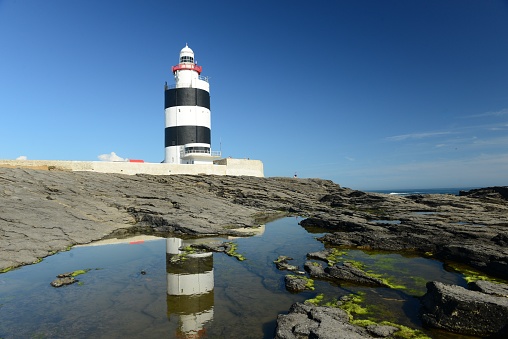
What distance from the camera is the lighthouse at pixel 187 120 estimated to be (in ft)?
133

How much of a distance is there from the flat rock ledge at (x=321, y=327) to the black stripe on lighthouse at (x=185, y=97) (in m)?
37.0

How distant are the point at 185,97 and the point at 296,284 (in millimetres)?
35436

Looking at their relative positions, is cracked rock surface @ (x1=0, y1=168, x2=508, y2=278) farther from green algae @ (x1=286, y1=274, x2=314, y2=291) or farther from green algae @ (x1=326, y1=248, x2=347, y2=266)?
green algae @ (x1=286, y1=274, x2=314, y2=291)

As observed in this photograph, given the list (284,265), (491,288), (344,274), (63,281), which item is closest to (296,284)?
(344,274)

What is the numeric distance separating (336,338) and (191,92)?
39.0m

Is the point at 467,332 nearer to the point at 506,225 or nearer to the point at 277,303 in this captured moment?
the point at 277,303

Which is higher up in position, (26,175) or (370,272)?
(26,175)

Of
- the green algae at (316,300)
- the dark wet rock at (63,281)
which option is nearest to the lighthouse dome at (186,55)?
the dark wet rock at (63,281)

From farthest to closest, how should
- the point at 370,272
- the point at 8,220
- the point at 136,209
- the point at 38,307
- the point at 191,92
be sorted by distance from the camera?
the point at 191,92, the point at 136,209, the point at 8,220, the point at 370,272, the point at 38,307

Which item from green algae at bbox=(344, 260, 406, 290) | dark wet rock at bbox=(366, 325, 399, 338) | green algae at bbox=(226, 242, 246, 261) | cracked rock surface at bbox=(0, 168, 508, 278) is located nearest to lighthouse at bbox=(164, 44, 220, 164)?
cracked rock surface at bbox=(0, 168, 508, 278)

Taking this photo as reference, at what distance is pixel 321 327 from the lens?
673 centimetres

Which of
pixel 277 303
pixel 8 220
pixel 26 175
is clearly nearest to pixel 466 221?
pixel 277 303

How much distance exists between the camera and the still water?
7468 mm

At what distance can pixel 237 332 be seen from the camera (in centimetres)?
720
